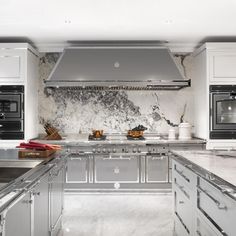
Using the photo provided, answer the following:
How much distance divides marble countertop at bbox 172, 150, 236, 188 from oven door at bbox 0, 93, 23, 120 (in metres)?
2.95

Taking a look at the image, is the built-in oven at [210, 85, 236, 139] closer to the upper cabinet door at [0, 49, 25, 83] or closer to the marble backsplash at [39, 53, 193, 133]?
the marble backsplash at [39, 53, 193, 133]

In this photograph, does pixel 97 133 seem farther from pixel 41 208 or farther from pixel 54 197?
pixel 41 208

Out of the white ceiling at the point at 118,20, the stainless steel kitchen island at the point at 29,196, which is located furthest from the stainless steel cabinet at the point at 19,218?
the white ceiling at the point at 118,20

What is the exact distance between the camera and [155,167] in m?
5.05

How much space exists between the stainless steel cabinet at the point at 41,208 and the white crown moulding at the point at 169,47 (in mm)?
3554

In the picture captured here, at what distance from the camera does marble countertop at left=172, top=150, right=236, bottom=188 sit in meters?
1.94

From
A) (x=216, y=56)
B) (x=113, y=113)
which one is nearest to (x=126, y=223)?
(x=113, y=113)

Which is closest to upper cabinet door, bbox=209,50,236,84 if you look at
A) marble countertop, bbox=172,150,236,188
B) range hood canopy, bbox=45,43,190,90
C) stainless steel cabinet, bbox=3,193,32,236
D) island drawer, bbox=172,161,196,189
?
range hood canopy, bbox=45,43,190,90

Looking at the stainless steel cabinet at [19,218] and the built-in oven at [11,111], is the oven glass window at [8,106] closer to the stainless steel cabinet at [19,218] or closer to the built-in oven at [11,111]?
the built-in oven at [11,111]

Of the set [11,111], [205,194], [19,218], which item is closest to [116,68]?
[11,111]

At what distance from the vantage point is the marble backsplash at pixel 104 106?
5.76m

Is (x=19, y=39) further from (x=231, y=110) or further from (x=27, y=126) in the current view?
(x=231, y=110)

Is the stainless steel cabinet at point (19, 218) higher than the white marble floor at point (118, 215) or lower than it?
higher

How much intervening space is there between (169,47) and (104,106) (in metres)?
1.44
